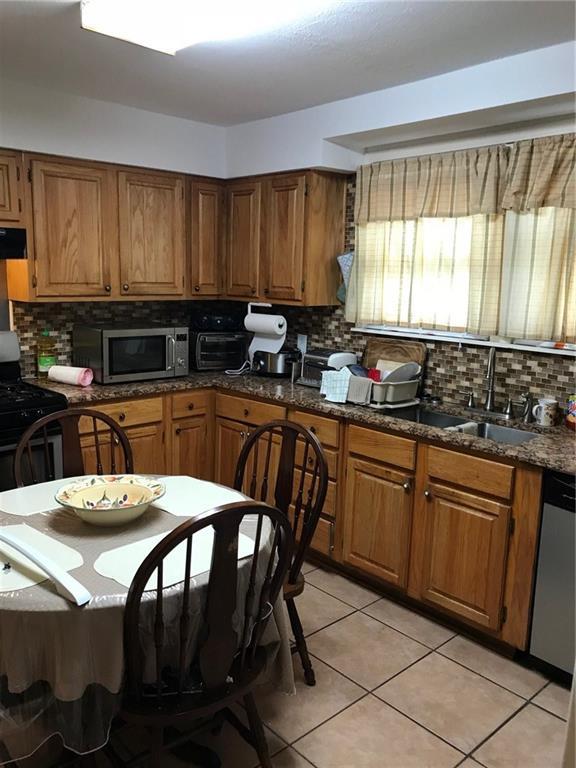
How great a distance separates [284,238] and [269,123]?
0.67 m

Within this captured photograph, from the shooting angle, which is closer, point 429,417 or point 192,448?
point 429,417

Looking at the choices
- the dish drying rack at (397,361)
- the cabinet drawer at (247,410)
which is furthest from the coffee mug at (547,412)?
the cabinet drawer at (247,410)

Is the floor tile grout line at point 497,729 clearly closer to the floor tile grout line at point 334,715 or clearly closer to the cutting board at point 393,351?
the floor tile grout line at point 334,715

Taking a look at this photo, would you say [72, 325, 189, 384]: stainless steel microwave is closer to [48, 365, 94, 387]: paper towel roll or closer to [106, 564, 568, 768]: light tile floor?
[48, 365, 94, 387]: paper towel roll

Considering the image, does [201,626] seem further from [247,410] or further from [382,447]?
[247,410]

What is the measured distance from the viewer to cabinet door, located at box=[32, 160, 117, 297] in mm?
3232

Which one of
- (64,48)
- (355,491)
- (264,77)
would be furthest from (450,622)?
(64,48)

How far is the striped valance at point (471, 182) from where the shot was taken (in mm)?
2693

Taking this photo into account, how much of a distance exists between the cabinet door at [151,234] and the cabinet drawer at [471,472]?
1952mm

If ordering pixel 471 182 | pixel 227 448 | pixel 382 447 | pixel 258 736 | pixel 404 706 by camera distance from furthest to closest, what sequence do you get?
pixel 227 448, pixel 471 182, pixel 382 447, pixel 404 706, pixel 258 736

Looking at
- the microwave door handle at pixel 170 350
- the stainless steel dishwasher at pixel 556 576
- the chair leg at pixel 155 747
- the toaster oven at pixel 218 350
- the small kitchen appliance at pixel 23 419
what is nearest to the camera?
the chair leg at pixel 155 747

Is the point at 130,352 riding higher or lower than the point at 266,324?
lower

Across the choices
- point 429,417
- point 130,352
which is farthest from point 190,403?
point 429,417

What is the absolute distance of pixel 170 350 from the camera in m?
3.68
